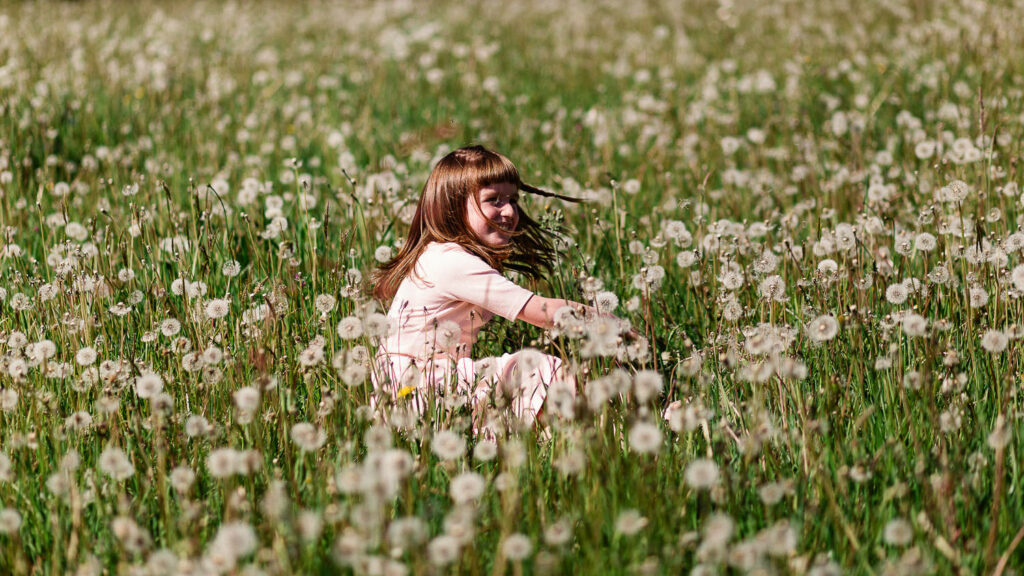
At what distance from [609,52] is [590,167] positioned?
13.4 feet

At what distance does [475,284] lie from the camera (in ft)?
11.1

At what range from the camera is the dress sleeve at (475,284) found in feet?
11.0

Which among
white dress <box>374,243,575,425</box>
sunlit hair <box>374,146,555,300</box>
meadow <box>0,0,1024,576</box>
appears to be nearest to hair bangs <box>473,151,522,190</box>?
sunlit hair <box>374,146,555,300</box>

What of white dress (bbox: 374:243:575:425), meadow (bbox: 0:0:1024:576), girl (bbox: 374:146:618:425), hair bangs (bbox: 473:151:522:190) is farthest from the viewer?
hair bangs (bbox: 473:151:522:190)

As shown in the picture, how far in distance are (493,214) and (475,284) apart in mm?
324

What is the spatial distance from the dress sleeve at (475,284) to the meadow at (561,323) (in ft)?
1.00

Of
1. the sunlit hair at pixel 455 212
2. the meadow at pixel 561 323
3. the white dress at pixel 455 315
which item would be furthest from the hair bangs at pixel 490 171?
the meadow at pixel 561 323

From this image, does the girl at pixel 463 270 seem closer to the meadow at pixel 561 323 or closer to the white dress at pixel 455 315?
the white dress at pixel 455 315

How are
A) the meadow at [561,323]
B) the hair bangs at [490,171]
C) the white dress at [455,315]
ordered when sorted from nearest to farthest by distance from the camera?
the meadow at [561,323] < the white dress at [455,315] < the hair bangs at [490,171]

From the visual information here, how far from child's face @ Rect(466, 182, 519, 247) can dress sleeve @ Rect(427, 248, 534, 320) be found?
131 millimetres

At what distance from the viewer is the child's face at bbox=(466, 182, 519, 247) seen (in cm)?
354

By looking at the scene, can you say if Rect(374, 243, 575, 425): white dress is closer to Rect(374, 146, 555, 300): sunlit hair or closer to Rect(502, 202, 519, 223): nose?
→ Rect(374, 146, 555, 300): sunlit hair

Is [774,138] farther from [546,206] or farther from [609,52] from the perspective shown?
[609,52]

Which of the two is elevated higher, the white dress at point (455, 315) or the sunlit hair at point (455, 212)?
the sunlit hair at point (455, 212)
